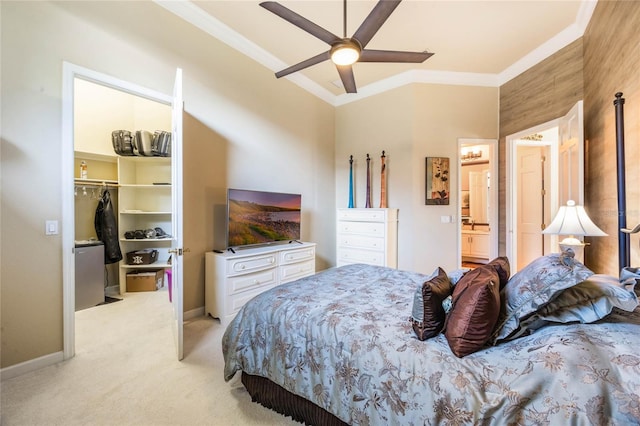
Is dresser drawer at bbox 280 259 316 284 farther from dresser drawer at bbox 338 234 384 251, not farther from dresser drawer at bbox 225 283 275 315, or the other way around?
dresser drawer at bbox 338 234 384 251

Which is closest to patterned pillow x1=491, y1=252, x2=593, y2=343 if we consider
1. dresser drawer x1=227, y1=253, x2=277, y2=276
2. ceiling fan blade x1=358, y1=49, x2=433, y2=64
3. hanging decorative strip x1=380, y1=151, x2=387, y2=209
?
ceiling fan blade x1=358, y1=49, x2=433, y2=64

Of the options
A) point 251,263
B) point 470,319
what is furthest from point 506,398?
point 251,263

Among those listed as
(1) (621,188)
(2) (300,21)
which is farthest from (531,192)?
(2) (300,21)

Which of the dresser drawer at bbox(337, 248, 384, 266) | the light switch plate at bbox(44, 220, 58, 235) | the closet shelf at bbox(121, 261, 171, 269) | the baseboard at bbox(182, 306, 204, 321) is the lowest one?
the baseboard at bbox(182, 306, 204, 321)

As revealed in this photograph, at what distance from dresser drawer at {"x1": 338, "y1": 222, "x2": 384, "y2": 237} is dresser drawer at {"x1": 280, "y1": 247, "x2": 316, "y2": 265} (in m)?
0.89

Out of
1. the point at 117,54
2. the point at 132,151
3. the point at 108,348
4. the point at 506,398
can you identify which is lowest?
the point at 108,348

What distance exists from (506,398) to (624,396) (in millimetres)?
324

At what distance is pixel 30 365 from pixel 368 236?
3702 millimetres

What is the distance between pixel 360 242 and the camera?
4266 mm

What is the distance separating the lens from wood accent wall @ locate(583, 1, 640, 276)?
1833 millimetres

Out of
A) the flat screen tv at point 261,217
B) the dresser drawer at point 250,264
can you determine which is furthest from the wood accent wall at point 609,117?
the flat screen tv at point 261,217

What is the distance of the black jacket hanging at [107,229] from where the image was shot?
12.0 ft

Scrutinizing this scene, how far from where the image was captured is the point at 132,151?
12.5 ft

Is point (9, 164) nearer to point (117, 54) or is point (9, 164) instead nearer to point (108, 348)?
point (117, 54)
